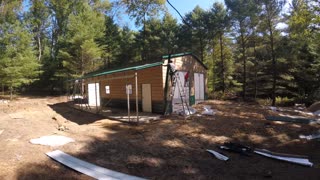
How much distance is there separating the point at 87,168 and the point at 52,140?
2.89 m

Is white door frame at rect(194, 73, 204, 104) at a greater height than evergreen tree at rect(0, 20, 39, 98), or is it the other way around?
evergreen tree at rect(0, 20, 39, 98)

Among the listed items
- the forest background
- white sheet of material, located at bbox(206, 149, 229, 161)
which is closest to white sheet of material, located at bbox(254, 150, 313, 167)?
white sheet of material, located at bbox(206, 149, 229, 161)

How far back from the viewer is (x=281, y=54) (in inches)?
784

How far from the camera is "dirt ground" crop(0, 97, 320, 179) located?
5.48 metres

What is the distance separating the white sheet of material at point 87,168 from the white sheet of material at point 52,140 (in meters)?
1.15

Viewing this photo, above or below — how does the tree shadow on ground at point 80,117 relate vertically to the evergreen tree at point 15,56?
below

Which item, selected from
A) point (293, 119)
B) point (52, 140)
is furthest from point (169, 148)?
point (293, 119)

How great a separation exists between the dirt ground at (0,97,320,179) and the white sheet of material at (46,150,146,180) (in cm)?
17

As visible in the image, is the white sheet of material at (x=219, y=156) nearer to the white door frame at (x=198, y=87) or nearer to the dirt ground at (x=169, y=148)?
the dirt ground at (x=169, y=148)

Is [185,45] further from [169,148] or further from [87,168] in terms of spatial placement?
[87,168]

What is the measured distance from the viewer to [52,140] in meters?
7.76

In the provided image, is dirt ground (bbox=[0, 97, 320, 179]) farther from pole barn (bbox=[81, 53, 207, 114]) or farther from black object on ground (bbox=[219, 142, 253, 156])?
pole barn (bbox=[81, 53, 207, 114])

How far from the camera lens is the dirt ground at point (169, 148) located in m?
5.48

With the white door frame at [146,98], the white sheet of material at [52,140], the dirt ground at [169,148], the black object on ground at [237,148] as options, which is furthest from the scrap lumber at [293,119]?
the white sheet of material at [52,140]
